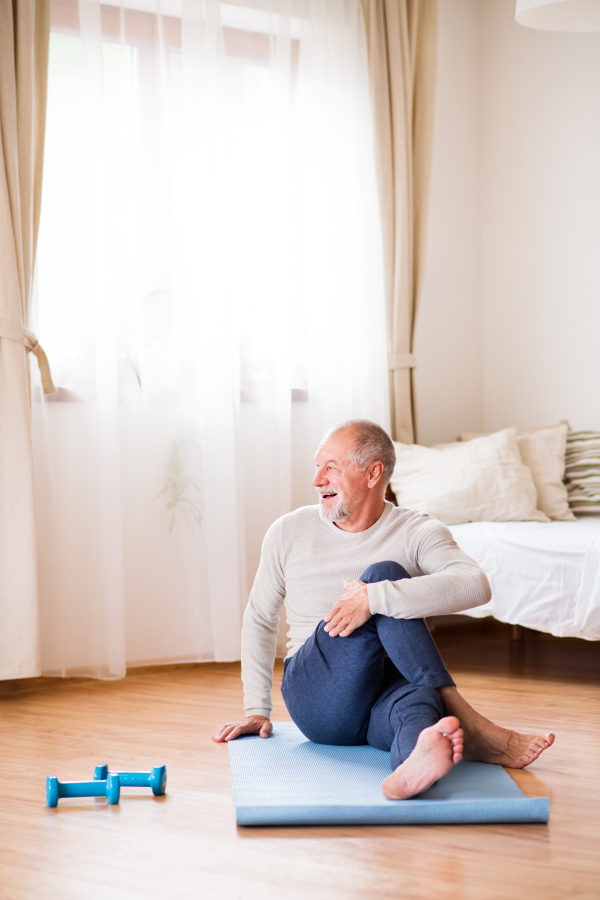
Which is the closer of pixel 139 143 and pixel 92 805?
pixel 92 805

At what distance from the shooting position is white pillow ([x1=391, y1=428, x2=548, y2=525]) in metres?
3.20

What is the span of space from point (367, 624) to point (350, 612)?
51 mm

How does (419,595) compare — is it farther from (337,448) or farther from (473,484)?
(473,484)

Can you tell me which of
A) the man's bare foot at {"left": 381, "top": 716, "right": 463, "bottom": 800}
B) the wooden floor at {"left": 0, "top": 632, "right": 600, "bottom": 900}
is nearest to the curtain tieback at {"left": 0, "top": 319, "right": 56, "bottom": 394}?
the wooden floor at {"left": 0, "top": 632, "right": 600, "bottom": 900}

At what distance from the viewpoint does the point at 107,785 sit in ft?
5.75

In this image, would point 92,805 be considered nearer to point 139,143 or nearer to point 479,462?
point 479,462

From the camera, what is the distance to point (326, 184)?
3.46 meters

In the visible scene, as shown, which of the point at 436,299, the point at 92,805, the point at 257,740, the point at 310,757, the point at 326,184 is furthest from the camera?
the point at 436,299

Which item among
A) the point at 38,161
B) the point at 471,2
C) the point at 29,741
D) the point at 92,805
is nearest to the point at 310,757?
the point at 92,805

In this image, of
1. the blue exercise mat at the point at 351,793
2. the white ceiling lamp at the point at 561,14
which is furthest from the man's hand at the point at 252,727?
the white ceiling lamp at the point at 561,14

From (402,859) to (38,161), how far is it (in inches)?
91.9

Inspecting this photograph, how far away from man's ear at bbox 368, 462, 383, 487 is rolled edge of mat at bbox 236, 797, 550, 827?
0.68 m

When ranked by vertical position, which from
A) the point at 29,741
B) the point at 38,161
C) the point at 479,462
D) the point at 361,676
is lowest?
the point at 29,741

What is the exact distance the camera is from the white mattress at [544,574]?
269cm
